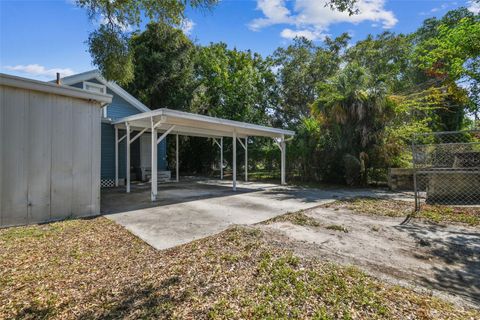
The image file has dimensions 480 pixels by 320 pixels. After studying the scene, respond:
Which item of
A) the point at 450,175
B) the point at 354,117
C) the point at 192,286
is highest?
the point at 354,117

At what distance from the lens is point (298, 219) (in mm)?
4996

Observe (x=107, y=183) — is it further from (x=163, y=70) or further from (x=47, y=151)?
(x=163, y=70)

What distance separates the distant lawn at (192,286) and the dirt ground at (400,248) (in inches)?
12.8

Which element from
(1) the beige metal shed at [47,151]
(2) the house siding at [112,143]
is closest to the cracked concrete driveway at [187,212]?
(1) the beige metal shed at [47,151]

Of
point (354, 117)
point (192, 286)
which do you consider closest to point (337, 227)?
point (192, 286)

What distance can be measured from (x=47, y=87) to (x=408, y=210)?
25.6 feet

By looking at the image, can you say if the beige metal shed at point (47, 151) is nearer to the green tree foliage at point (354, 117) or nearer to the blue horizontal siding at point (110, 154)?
the blue horizontal siding at point (110, 154)

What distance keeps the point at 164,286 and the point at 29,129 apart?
4032 millimetres

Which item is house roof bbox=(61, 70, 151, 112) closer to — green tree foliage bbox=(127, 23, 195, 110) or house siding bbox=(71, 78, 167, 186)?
house siding bbox=(71, 78, 167, 186)

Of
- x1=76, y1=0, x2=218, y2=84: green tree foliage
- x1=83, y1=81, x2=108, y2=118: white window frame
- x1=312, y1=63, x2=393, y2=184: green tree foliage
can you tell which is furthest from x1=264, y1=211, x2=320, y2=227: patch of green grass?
x1=83, y1=81, x2=108, y2=118: white window frame

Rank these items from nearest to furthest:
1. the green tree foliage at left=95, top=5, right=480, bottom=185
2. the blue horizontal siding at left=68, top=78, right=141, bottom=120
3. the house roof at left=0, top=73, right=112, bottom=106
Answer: the house roof at left=0, top=73, right=112, bottom=106, the green tree foliage at left=95, top=5, right=480, bottom=185, the blue horizontal siding at left=68, top=78, right=141, bottom=120

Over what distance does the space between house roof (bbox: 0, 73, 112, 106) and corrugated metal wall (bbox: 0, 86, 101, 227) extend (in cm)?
11

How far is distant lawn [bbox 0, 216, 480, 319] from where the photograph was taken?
2.11 meters

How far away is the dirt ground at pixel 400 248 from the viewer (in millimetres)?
2605
